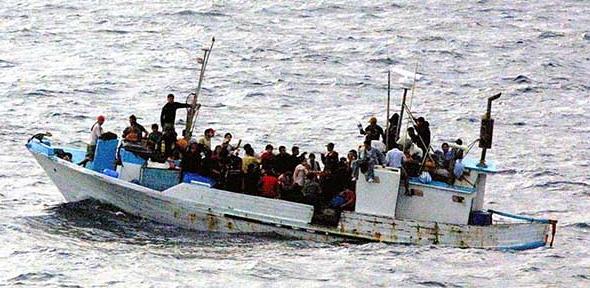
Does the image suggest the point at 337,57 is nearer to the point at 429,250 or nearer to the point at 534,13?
the point at 534,13

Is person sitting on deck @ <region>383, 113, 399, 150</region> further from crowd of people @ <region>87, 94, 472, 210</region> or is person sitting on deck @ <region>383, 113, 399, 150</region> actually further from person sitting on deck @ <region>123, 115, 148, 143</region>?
person sitting on deck @ <region>123, 115, 148, 143</region>

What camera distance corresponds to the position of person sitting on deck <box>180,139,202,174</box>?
33.2 metres

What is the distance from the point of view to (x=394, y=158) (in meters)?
32.4

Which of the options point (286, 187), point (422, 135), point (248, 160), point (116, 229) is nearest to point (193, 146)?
point (248, 160)

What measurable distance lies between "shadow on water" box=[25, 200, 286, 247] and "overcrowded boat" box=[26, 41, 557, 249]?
0.20 metres

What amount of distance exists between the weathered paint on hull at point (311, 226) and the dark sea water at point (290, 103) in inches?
9.6

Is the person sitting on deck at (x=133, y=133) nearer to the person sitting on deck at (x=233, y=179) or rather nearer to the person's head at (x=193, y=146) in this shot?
the person's head at (x=193, y=146)

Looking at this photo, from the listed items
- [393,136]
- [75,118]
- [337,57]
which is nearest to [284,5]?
[337,57]

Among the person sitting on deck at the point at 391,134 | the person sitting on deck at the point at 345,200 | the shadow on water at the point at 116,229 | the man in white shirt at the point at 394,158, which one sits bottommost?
the shadow on water at the point at 116,229

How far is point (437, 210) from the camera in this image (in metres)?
32.9

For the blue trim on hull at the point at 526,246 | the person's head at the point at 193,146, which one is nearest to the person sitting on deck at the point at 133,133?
the person's head at the point at 193,146

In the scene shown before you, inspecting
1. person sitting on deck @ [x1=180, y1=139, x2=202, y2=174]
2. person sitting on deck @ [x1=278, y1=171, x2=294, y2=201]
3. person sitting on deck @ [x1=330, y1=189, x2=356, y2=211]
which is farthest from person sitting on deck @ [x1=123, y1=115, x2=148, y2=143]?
person sitting on deck @ [x1=330, y1=189, x2=356, y2=211]

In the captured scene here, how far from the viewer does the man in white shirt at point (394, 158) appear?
3238cm

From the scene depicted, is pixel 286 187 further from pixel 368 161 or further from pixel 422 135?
pixel 422 135
